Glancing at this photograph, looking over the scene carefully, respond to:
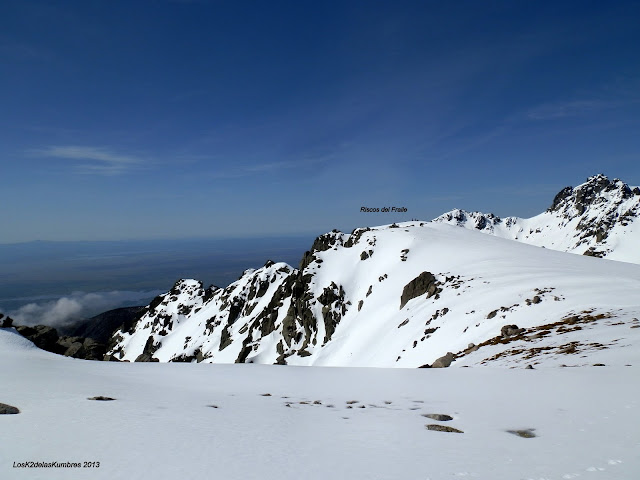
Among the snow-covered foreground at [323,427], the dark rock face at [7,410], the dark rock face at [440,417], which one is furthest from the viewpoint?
the dark rock face at [440,417]

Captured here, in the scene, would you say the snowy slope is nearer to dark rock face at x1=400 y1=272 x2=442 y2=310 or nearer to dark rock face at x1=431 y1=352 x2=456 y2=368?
dark rock face at x1=400 y1=272 x2=442 y2=310

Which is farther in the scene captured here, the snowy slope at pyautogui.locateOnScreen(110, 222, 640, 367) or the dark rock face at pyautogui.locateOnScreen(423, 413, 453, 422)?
the snowy slope at pyautogui.locateOnScreen(110, 222, 640, 367)

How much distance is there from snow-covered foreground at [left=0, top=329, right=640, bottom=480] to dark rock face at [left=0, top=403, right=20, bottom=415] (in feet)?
0.85

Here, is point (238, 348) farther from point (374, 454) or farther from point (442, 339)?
point (374, 454)

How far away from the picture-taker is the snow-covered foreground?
21.6 ft

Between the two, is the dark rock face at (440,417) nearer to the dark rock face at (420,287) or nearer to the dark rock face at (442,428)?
the dark rock face at (442,428)

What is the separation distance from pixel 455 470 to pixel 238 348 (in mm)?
121262

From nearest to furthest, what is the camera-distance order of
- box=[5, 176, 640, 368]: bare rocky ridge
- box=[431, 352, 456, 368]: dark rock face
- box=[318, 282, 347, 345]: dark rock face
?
box=[431, 352, 456, 368]: dark rock face, box=[5, 176, 640, 368]: bare rocky ridge, box=[318, 282, 347, 345]: dark rock face

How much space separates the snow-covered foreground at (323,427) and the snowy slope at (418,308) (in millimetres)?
7550

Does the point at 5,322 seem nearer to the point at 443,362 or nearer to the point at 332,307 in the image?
the point at 443,362

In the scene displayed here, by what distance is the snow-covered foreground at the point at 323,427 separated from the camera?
259 inches

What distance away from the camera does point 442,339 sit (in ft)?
134

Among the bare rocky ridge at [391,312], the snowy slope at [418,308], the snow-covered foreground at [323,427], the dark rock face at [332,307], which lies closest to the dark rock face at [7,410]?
the snow-covered foreground at [323,427]

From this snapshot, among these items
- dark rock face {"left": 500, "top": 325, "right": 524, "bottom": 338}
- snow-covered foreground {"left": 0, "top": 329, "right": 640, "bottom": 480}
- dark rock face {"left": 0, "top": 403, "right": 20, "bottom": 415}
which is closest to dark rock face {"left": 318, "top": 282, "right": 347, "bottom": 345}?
dark rock face {"left": 500, "top": 325, "right": 524, "bottom": 338}
